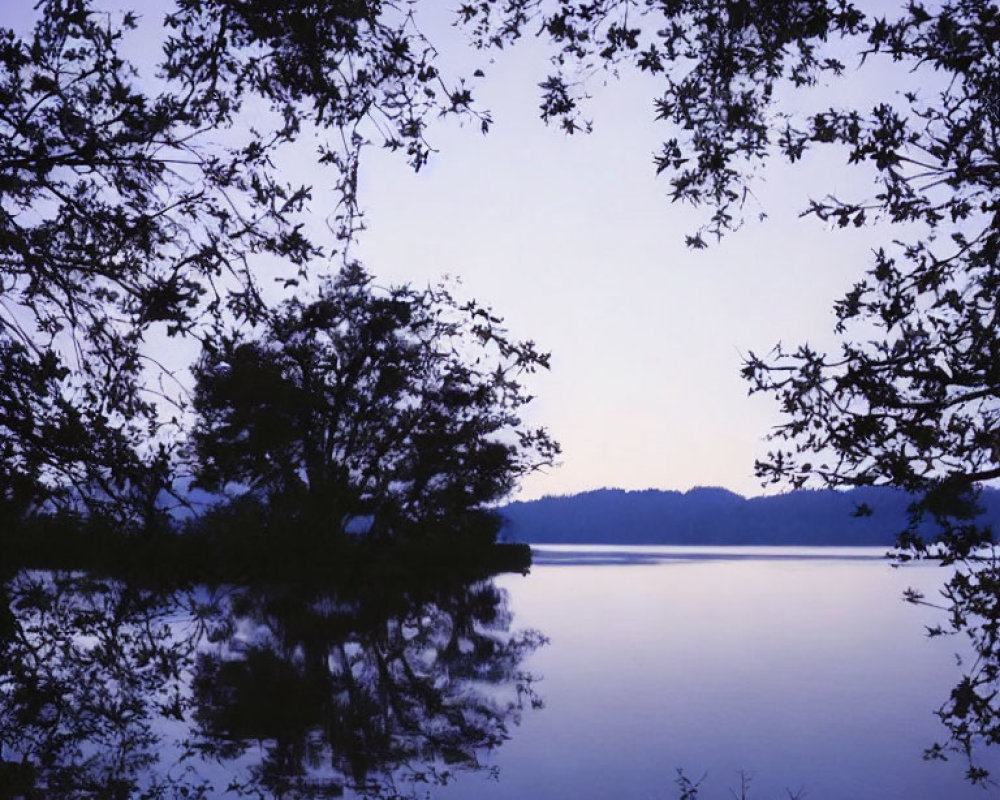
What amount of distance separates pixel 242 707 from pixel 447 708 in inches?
97.7

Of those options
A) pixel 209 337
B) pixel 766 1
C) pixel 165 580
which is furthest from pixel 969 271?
pixel 165 580

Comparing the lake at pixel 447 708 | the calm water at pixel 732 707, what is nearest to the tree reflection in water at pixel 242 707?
the lake at pixel 447 708

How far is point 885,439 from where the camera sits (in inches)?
259

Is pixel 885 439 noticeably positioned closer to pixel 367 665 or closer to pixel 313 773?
pixel 313 773

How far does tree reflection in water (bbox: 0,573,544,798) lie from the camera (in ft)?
24.3

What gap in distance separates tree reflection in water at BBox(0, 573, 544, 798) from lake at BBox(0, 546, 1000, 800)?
0.04m

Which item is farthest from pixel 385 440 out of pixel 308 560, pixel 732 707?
pixel 732 707

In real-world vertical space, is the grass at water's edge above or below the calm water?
above

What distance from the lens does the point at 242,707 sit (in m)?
10.2

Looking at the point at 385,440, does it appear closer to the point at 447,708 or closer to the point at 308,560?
the point at 308,560

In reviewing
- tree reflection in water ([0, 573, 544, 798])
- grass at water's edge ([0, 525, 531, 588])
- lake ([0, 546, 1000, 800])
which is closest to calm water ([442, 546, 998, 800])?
lake ([0, 546, 1000, 800])

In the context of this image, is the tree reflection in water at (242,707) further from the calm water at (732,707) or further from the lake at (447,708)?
the calm water at (732,707)

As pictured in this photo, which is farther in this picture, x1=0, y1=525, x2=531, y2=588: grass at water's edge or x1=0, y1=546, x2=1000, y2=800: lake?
x1=0, y1=525, x2=531, y2=588: grass at water's edge

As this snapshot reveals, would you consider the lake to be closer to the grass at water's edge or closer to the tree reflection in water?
the tree reflection in water
